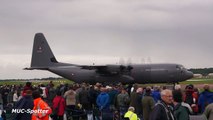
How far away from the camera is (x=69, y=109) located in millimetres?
18234

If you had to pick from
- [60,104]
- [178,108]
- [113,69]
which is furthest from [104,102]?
[113,69]

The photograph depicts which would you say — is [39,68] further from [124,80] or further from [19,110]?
[19,110]

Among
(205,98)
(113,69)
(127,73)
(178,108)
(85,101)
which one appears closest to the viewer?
(178,108)

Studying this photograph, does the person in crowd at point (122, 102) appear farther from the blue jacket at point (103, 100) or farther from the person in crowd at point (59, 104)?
the person in crowd at point (59, 104)

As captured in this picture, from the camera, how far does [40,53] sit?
5053 cm

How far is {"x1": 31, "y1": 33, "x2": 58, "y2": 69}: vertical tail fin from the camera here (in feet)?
165

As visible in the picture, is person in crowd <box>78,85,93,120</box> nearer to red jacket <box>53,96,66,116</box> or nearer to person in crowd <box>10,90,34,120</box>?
red jacket <box>53,96,66,116</box>

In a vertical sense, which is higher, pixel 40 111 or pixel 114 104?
pixel 40 111

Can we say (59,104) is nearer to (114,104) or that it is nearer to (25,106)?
(114,104)

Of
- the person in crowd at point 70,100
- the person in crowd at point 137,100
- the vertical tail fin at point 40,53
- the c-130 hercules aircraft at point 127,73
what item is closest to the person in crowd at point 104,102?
the person in crowd at point 70,100

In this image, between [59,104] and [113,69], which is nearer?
[59,104]

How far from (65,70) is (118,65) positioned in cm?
658

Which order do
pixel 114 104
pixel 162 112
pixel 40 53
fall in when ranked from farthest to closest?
pixel 40 53 → pixel 114 104 → pixel 162 112

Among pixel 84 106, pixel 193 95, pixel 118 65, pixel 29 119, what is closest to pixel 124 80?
pixel 118 65
